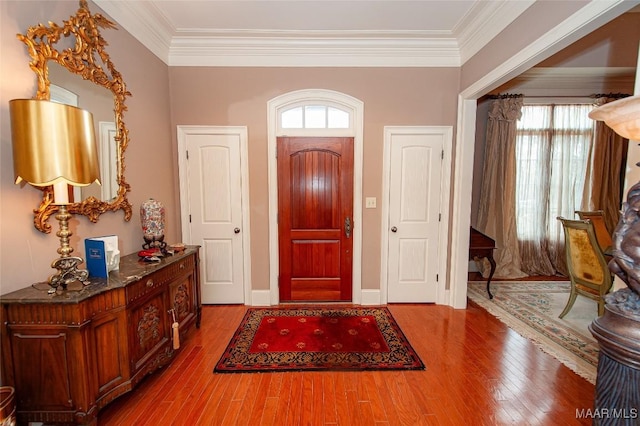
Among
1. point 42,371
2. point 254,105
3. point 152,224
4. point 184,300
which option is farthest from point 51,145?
point 254,105

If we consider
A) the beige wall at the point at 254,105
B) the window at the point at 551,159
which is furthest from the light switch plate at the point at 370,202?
the window at the point at 551,159

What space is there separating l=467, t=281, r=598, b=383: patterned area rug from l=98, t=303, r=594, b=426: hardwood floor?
0.21 metres

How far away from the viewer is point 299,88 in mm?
3158

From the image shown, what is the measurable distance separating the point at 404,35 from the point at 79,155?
315cm

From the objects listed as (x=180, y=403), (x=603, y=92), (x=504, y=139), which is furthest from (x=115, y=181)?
(x=603, y=92)

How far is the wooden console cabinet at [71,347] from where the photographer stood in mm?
1441

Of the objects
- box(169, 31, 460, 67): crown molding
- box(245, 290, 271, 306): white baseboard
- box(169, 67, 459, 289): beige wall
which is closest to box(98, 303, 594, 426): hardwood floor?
box(245, 290, 271, 306): white baseboard

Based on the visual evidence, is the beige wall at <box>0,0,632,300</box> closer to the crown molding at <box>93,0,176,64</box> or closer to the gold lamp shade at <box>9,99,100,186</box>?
the crown molding at <box>93,0,176,64</box>

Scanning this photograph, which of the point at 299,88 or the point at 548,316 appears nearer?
the point at 548,316

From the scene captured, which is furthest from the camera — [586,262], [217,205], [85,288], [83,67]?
[217,205]

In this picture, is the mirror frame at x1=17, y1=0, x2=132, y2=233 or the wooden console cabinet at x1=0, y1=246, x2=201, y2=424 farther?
the mirror frame at x1=17, y1=0, x2=132, y2=233

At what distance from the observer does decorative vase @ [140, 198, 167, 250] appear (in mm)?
2377

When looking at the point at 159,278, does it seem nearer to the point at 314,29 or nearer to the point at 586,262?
the point at 314,29

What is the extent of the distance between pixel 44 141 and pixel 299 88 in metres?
2.39
